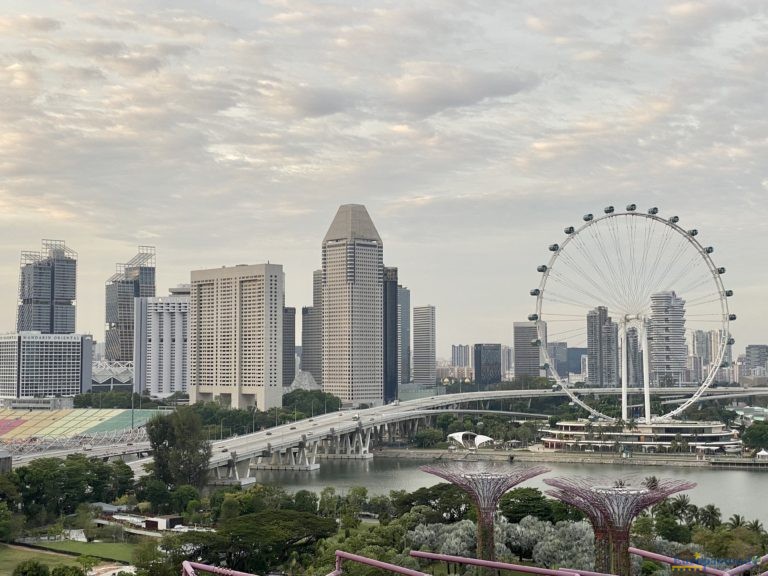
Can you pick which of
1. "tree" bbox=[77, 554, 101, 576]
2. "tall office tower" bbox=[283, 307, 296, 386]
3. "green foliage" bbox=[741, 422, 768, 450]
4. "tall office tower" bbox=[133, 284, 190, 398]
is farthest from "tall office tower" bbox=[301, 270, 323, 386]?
"tree" bbox=[77, 554, 101, 576]

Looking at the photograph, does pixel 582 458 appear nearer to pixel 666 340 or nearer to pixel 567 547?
pixel 567 547

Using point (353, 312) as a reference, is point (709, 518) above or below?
below

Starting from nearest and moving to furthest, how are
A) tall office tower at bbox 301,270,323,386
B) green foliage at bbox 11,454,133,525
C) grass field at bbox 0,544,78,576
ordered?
1. grass field at bbox 0,544,78,576
2. green foliage at bbox 11,454,133,525
3. tall office tower at bbox 301,270,323,386

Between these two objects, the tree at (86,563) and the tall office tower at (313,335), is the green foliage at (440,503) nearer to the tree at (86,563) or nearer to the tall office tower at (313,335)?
the tree at (86,563)

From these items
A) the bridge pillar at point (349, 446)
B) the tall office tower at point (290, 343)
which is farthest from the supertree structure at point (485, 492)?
the tall office tower at point (290, 343)

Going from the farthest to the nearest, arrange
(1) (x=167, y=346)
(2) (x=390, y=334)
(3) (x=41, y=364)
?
(2) (x=390, y=334) < (1) (x=167, y=346) < (3) (x=41, y=364)

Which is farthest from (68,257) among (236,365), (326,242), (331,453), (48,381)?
(331,453)

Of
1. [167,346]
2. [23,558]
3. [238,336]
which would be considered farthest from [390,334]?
[23,558]

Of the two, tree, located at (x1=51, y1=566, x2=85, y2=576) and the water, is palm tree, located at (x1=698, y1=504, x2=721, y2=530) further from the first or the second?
tree, located at (x1=51, y1=566, x2=85, y2=576)
